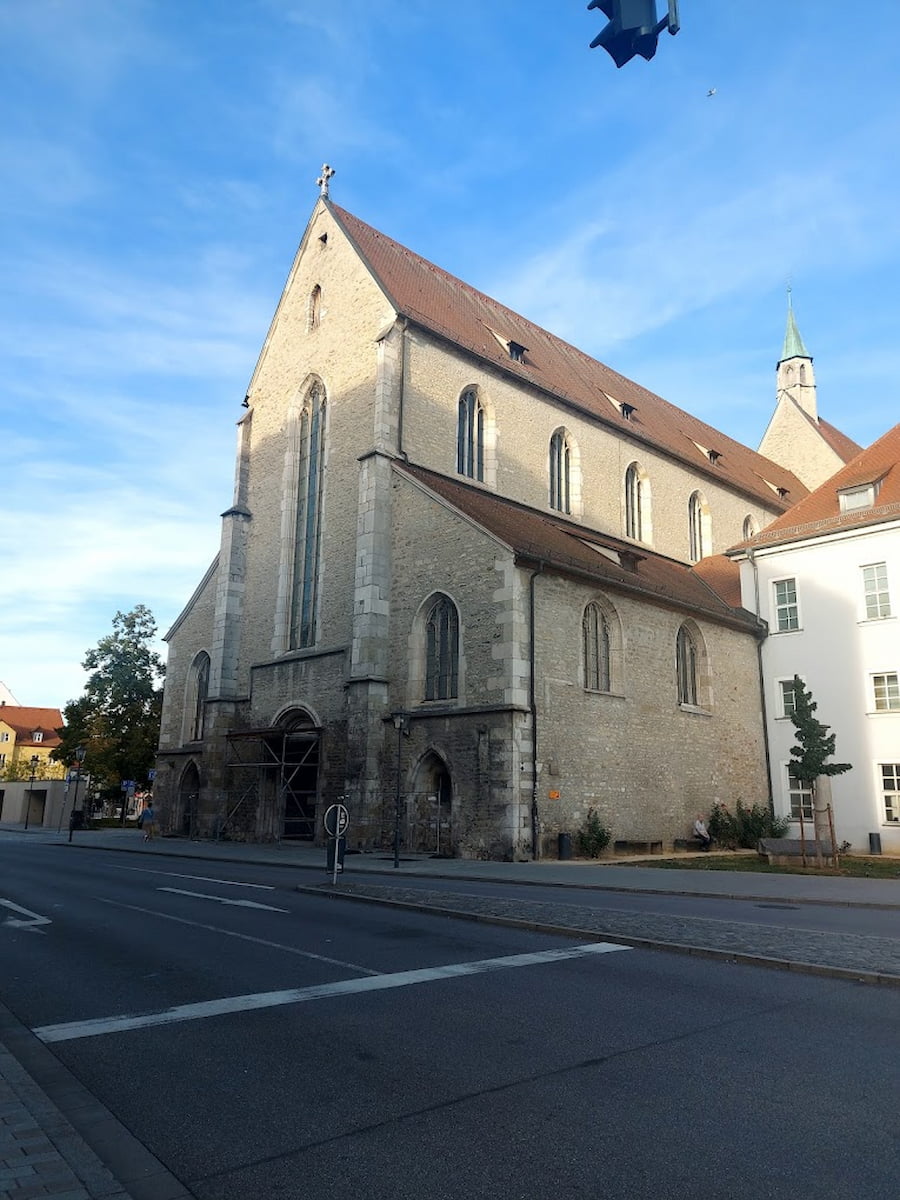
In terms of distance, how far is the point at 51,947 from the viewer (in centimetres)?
863

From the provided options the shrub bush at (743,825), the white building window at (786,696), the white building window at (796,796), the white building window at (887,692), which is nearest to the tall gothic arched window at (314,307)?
the white building window at (786,696)

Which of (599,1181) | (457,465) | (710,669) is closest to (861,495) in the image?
(710,669)

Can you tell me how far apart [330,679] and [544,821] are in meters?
8.21

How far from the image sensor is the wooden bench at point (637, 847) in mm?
22734

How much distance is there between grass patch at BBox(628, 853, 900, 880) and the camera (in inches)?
683

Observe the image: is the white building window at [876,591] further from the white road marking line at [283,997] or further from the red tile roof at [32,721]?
the red tile roof at [32,721]

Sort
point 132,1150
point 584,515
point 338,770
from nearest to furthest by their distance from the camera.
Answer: point 132,1150
point 338,770
point 584,515

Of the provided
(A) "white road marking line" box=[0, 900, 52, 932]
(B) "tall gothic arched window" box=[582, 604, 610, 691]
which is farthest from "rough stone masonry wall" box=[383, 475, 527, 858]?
(A) "white road marking line" box=[0, 900, 52, 932]

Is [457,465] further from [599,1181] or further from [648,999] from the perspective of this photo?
[599,1181]

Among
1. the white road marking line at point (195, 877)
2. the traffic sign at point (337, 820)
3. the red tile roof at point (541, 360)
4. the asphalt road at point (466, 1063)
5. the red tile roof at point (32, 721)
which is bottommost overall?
the asphalt road at point (466, 1063)

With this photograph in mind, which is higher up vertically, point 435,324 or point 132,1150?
point 435,324

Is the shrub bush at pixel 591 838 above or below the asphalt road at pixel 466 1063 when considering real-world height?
above

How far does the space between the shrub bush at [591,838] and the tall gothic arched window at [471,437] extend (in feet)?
38.4

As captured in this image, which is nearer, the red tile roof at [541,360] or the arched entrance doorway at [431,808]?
the arched entrance doorway at [431,808]
